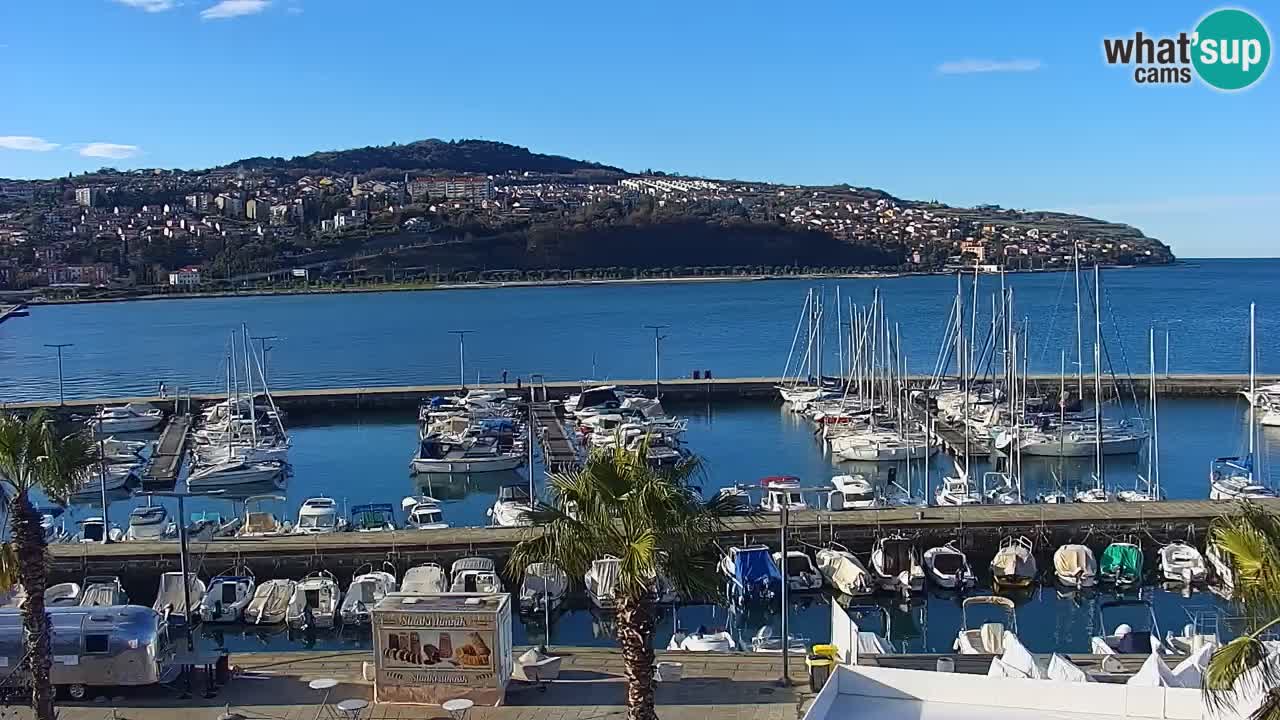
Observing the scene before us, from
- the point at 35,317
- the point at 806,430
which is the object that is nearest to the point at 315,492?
the point at 806,430

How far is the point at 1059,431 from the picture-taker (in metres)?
36.0

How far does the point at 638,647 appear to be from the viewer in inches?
357

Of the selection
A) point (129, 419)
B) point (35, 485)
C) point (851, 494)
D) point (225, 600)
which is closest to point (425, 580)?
point (225, 600)

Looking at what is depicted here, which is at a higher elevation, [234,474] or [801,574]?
[234,474]

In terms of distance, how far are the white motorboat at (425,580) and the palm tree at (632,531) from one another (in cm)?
1212

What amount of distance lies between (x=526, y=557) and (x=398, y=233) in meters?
180

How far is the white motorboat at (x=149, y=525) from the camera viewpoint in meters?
25.4

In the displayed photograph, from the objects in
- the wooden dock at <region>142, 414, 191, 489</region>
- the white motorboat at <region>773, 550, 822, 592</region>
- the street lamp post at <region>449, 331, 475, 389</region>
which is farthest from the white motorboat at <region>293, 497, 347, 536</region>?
the street lamp post at <region>449, 331, 475, 389</region>

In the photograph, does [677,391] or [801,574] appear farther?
[677,391]

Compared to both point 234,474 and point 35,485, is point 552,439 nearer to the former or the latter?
point 234,474

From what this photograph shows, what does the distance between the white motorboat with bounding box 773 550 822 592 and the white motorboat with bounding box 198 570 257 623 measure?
362 inches

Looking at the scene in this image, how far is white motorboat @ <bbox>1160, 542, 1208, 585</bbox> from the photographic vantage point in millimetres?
21656

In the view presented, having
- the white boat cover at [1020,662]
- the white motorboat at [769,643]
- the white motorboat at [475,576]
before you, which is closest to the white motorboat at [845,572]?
the white motorboat at [769,643]

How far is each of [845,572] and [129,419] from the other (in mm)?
30347
